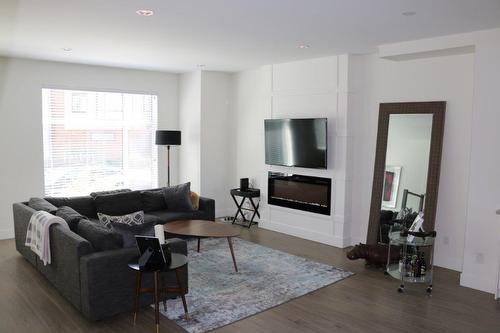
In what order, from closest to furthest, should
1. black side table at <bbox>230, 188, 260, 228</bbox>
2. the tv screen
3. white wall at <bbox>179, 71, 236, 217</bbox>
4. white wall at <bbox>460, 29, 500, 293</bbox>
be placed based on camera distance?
white wall at <bbox>460, 29, 500, 293</bbox> → the tv screen → black side table at <bbox>230, 188, 260, 228</bbox> → white wall at <bbox>179, 71, 236, 217</bbox>

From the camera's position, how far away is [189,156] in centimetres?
828

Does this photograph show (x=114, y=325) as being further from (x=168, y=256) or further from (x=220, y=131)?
(x=220, y=131)

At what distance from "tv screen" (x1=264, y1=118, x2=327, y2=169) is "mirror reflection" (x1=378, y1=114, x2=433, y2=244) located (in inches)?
40.3

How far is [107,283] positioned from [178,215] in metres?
2.83

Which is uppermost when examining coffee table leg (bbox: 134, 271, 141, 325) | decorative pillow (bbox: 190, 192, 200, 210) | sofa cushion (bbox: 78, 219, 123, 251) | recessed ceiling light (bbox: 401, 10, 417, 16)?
recessed ceiling light (bbox: 401, 10, 417, 16)

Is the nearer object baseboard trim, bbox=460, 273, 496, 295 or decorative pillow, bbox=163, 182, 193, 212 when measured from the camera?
baseboard trim, bbox=460, 273, 496, 295

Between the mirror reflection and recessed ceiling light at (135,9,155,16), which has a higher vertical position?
recessed ceiling light at (135,9,155,16)

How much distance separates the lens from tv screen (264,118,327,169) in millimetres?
6422

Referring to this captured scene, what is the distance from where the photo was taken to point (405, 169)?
5613 millimetres

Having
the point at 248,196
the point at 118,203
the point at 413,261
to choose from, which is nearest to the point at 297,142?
the point at 248,196

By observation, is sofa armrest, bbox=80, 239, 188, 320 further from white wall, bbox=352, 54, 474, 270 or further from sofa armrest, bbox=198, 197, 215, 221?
white wall, bbox=352, 54, 474, 270

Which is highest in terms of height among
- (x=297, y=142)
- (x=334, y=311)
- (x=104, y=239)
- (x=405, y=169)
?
(x=297, y=142)

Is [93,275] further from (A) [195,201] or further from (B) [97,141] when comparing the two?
(B) [97,141]

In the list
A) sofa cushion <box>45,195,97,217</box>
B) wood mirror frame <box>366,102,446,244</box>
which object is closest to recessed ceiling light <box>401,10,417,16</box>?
wood mirror frame <box>366,102,446,244</box>
